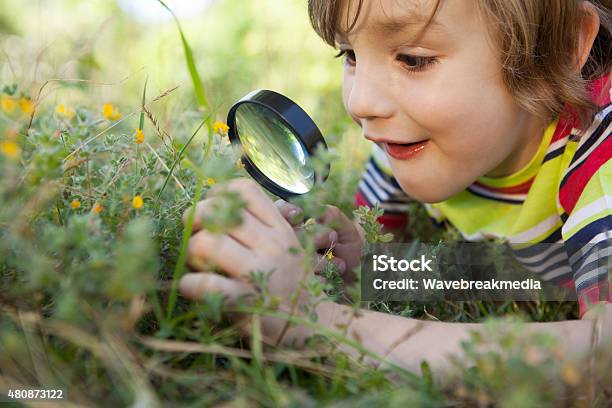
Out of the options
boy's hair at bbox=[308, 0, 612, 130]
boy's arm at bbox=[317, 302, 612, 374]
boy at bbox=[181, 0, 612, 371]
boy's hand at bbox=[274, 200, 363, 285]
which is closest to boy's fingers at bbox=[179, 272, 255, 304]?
boy at bbox=[181, 0, 612, 371]

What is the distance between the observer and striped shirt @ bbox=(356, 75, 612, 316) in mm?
1899

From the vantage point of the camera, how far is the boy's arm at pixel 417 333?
156 centimetres

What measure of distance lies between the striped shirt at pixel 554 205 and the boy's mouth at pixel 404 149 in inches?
16.9

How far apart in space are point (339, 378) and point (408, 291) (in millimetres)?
653

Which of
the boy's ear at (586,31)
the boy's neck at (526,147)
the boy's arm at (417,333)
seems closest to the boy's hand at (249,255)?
the boy's arm at (417,333)

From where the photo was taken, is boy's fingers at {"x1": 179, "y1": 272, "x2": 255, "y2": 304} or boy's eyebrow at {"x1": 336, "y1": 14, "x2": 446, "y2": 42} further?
boy's eyebrow at {"x1": 336, "y1": 14, "x2": 446, "y2": 42}

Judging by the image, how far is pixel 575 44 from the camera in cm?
218

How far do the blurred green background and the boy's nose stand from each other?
3.95 ft

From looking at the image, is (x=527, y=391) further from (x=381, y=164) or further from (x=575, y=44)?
(x=381, y=164)

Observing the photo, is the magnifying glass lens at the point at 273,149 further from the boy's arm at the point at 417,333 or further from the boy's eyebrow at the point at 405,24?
the boy's arm at the point at 417,333

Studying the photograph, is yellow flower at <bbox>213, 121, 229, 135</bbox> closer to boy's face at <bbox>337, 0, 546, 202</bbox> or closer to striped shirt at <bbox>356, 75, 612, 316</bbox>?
boy's face at <bbox>337, 0, 546, 202</bbox>

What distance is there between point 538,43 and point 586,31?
0.56ft

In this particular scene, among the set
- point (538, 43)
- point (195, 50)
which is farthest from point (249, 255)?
point (195, 50)

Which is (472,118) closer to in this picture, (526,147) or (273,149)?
(526,147)
